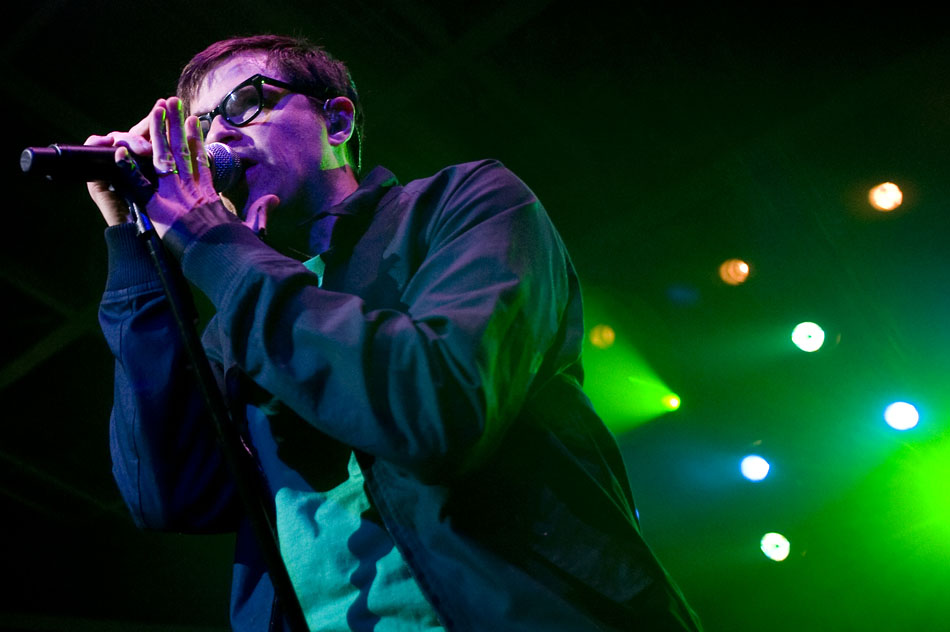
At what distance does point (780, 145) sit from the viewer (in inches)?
151

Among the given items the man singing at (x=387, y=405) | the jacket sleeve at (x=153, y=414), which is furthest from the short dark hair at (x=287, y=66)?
the jacket sleeve at (x=153, y=414)

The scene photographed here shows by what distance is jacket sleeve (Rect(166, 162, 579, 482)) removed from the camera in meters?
0.97

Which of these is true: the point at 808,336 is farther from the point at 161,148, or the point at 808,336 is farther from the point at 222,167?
the point at 161,148

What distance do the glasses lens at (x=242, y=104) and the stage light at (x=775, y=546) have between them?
4.13 m

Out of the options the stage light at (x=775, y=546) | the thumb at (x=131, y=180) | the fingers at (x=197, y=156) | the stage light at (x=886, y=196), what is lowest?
the stage light at (x=775, y=546)

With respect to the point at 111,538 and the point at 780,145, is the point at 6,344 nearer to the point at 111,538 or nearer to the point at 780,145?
the point at 111,538

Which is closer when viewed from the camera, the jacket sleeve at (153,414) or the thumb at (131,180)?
the thumb at (131,180)

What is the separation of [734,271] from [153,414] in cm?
373

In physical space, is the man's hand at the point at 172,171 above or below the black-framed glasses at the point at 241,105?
below

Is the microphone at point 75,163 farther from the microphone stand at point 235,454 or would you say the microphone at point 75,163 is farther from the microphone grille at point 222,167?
the microphone grille at point 222,167

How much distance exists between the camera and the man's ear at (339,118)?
6.64 ft

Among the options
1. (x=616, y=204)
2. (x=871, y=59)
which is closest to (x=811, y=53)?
(x=871, y=59)

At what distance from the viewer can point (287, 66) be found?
201 cm

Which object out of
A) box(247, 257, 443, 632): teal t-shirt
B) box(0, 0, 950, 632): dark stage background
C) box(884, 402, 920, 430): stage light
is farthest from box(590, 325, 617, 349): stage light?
box(247, 257, 443, 632): teal t-shirt
